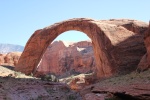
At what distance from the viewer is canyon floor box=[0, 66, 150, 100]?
8.12 m

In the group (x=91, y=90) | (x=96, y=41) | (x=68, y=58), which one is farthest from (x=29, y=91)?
(x=68, y=58)

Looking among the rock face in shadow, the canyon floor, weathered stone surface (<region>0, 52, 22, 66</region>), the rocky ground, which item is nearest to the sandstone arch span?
the canyon floor

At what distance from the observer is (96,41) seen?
2136 cm

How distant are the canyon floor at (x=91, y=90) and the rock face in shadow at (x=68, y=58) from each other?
28.7 metres

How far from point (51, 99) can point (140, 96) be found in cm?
605

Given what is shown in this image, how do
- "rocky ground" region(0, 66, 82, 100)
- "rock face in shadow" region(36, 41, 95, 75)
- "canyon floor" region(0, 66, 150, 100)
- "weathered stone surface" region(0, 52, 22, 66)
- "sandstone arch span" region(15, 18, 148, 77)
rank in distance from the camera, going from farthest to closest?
"rock face in shadow" region(36, 41, 95, 75)
"weathered stone surface" region(0, 52, 22, 66)
"sandstone arch span" region(15, 18, 148, 77)
"rocky ground" region(0, 66, 82, 100)
"canyon floor" region(0, 66, 150, 100)

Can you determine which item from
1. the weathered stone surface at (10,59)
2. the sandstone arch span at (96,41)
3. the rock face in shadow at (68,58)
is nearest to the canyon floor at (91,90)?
the sandstone arch span at (96,41)

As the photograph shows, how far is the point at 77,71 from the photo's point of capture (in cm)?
4550

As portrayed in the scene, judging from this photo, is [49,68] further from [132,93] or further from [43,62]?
[132,93]

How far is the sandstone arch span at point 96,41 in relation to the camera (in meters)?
18.6

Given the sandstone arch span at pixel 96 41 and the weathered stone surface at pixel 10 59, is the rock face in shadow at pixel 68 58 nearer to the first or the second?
the weathered stone surface at pixel 10 59

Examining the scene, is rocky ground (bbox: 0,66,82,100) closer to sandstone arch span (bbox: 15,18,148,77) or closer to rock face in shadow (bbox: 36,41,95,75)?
sandstone arch span (bbox: 15,18,148,77)

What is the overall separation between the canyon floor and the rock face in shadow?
28.7 meters

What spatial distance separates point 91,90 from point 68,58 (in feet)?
117
